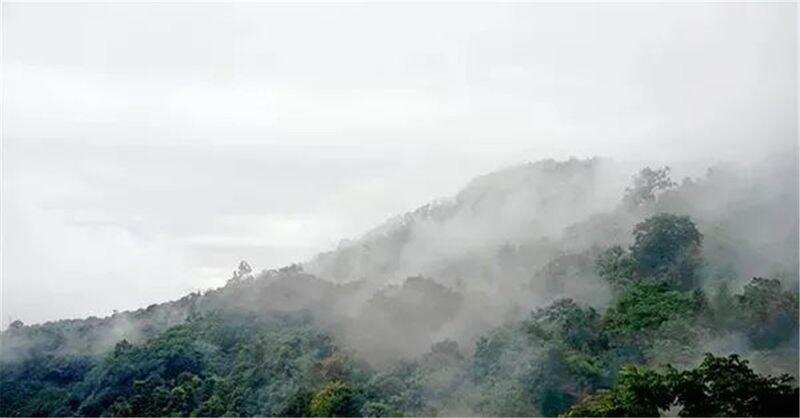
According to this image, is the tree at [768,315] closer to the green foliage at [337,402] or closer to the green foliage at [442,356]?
the green foliage at [442,356]

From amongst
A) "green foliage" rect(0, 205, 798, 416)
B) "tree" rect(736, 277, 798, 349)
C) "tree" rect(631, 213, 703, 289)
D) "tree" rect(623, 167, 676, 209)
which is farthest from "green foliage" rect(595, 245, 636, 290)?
"tree" rect(623, 167, 676, 209)

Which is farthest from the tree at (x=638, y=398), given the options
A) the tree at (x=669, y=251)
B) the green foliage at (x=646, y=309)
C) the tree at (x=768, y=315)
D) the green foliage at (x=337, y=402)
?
the tree at (x=669, y=251)

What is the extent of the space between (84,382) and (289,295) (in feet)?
35.8

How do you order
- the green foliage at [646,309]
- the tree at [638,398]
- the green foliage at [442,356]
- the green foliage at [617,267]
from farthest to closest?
the green foliage at [617,267]
the green foliage at [646,309]
the green foliage at [442,356]
the tree at [638,398]

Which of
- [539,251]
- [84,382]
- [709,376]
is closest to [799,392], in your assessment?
[709,376]

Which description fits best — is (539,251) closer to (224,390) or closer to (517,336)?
(517,336)

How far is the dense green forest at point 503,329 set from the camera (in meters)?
26.4

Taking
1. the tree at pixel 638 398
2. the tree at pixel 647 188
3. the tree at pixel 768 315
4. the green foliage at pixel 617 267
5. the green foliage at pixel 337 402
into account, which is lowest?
the green foliage at pixel 337 402

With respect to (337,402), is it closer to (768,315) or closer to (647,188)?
(768,315)

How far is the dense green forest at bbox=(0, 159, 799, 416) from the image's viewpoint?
26438mm

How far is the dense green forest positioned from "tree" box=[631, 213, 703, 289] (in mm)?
72

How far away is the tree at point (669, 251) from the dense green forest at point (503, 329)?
0.24ft

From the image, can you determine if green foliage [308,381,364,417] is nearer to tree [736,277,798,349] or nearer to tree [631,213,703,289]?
tree [736,277,798,349]

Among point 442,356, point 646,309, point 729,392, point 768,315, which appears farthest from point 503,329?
point 729,392
